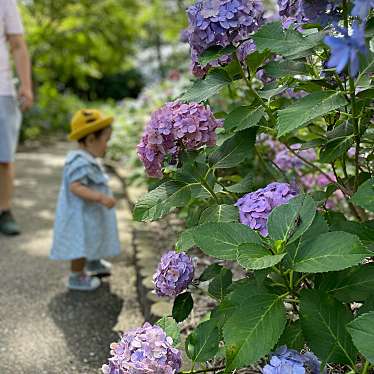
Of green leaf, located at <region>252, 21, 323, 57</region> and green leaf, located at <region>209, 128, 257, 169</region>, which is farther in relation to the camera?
green leaf, located at <region>209, 128, 257, 169</region>

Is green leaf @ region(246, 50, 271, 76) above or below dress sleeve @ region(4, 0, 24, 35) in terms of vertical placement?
above

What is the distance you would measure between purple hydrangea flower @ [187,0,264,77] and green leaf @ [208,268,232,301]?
0.57 meters

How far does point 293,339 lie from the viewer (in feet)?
4.68

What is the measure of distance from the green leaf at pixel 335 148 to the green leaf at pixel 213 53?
329 millimetres

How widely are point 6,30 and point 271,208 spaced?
10.4 ft

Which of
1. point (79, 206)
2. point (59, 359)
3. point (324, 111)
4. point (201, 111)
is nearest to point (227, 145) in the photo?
point (201, 111)

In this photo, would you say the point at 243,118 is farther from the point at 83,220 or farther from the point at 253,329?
the point at 83,220

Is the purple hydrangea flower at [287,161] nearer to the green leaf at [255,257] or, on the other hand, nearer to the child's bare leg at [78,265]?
the child's bare leg at [78,265]

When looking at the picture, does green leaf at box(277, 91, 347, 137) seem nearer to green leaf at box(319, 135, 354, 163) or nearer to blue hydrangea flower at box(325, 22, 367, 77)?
green leaf at box(319, 135, 354, 163)

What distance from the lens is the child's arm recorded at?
3.19 m

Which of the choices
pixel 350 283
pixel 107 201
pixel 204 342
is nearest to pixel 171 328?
pixel 204 342

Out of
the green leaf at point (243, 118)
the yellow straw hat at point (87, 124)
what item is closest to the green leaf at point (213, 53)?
the green leaf at point (243, 118)

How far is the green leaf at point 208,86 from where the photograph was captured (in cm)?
151

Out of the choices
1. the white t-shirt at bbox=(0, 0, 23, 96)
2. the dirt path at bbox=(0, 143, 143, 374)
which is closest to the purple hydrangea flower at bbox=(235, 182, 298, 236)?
the dirt path at bbox=(0, 143, 143, 374)
